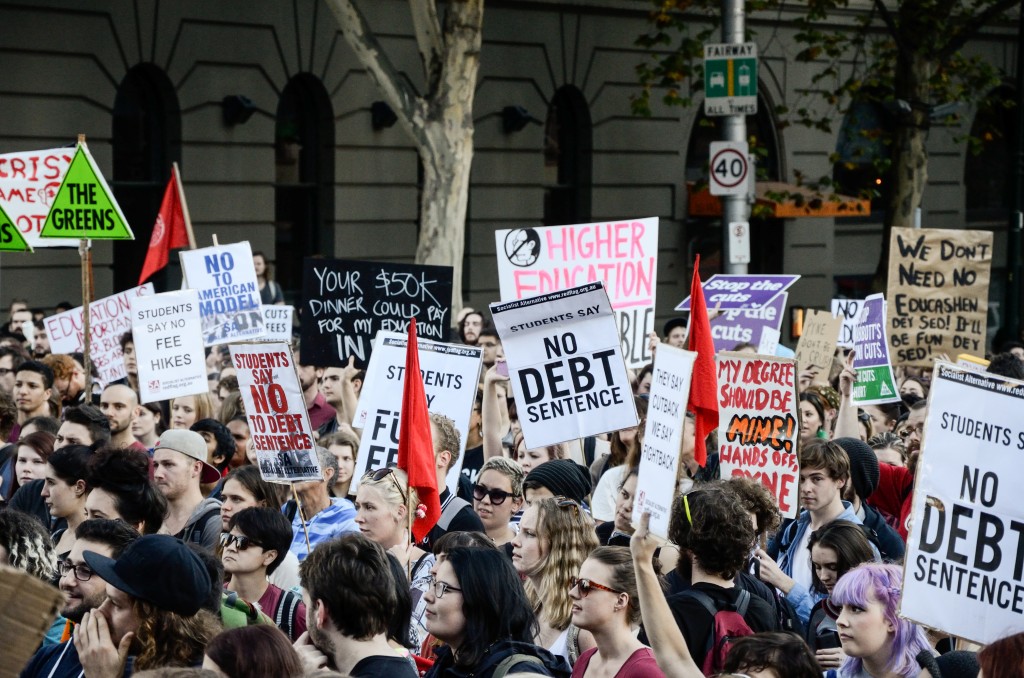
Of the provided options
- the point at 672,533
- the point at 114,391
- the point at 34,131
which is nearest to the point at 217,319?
the point at 114,391

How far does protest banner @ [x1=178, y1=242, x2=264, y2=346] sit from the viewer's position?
40.6ft

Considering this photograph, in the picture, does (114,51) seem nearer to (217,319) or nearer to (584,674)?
(217,319)

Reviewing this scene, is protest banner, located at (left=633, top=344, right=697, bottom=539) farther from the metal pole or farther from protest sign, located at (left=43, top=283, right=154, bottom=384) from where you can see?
the metal pole

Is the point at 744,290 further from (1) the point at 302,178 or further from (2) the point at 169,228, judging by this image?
(1) the point at 302,178

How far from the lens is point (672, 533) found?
5.48 meters

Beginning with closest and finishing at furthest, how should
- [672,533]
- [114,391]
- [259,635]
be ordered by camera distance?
[259,635], [672,533], [114,391]

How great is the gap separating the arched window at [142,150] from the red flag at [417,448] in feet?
41.6

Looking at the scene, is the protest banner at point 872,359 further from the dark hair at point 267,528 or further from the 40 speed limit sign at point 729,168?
the dark hair at point 267,528

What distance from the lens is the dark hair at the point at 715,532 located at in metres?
5.32

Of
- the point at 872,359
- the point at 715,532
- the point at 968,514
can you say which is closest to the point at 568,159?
the point at 872,359

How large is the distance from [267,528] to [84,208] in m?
6.16

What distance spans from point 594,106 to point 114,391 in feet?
52.0

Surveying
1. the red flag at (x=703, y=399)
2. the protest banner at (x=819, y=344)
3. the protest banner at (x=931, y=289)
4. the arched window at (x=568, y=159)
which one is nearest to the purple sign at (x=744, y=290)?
the protest banner at (x=819, y=344)

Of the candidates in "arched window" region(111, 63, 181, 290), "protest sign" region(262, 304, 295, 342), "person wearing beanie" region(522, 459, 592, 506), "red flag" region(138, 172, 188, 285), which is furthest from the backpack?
"arched window" region(111, 63, 181, 290)
